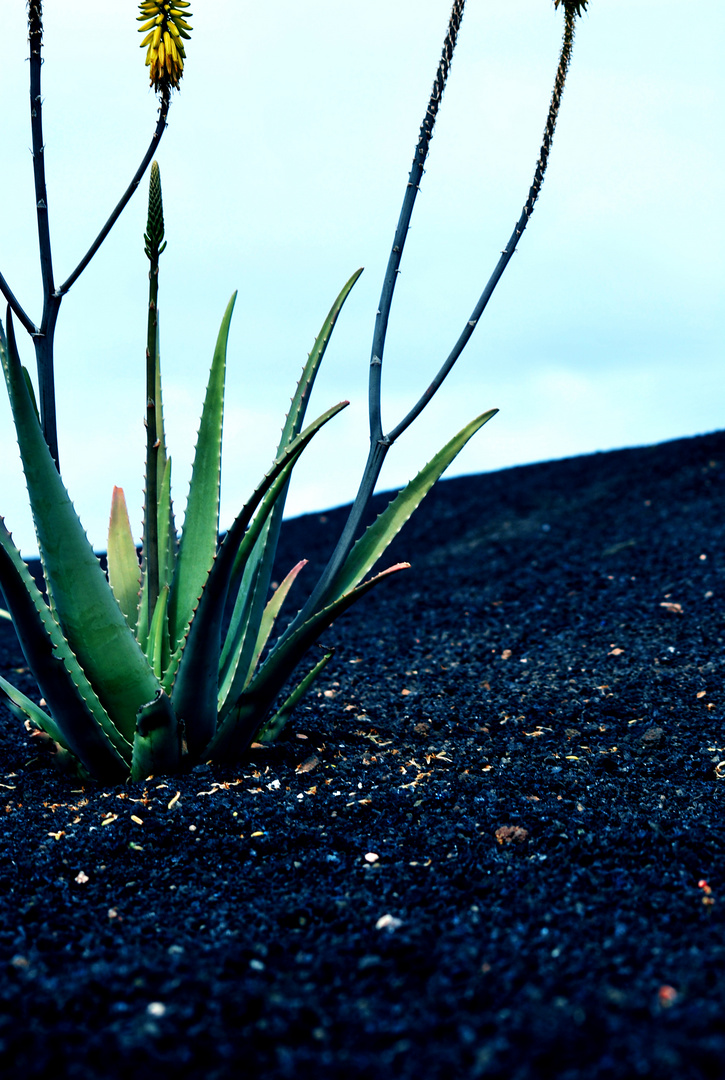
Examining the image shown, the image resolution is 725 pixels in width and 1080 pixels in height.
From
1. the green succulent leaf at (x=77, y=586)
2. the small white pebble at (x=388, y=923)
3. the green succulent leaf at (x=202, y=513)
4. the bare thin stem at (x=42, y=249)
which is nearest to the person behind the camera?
the small white pebble at (x=388, y=923)

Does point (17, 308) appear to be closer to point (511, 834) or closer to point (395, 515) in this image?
point (395, 515)

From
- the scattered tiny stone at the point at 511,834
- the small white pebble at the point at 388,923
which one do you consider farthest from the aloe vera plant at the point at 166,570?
the small white pebble at the point at 388,923

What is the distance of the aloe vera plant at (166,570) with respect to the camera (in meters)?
2.32

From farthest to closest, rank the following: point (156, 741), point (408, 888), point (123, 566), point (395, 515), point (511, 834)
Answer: point (123, 566), point (395, 515), point (156, 741), point (511, 834), point (408, 888)

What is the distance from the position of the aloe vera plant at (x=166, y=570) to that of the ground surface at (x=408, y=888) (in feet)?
0.63

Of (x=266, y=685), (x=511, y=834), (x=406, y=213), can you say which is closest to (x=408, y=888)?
(x=511, y=834)

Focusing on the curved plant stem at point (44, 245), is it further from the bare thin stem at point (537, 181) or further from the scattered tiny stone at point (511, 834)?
the scattered tiny stone at point (511, 834)

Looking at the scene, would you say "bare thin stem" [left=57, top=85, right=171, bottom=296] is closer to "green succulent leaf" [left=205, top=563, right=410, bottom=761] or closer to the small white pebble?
"green succulent leaf" [left=205, top=563, right=410, bottom=761]

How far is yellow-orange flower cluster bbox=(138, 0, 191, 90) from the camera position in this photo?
239 cm

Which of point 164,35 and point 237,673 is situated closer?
point 164,35

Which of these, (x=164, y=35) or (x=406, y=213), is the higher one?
(x=164, y=35)

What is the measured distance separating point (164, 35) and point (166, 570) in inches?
59.6

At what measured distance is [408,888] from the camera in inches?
75.5

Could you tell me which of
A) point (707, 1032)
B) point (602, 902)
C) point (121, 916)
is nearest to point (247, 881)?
point (121, 916)
